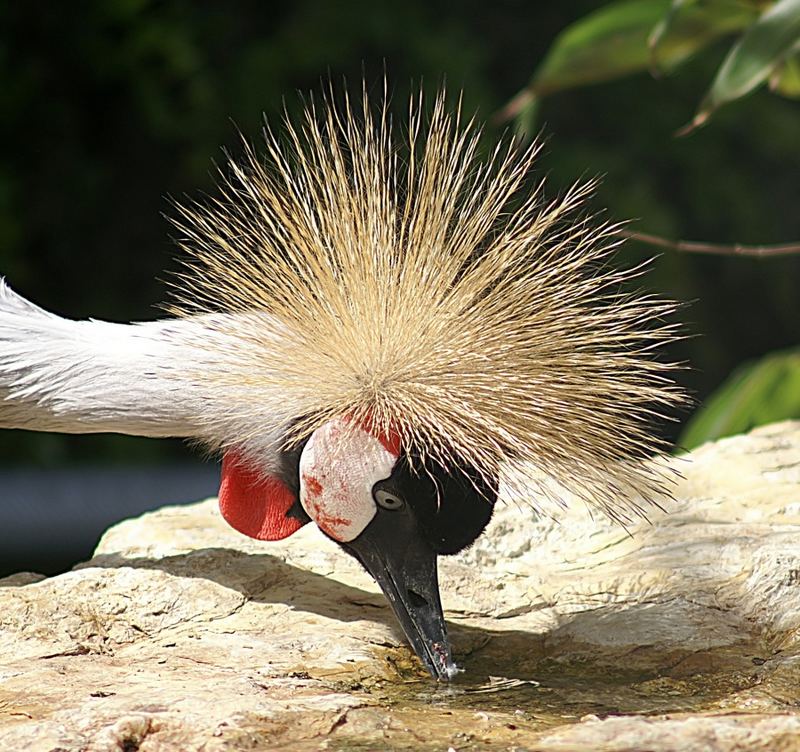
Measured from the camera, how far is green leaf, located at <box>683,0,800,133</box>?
6.38ft

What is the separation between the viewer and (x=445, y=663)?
4.27ft

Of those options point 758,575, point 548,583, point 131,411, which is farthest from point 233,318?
point 758,575

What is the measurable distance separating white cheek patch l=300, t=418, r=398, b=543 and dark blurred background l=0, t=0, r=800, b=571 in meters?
1.62

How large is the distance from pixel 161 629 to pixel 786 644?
2.19 ft

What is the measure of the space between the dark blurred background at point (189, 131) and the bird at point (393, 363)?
143cm

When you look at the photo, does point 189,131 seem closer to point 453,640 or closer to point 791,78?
point 791,78

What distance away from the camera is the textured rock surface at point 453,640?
1075 millimetres

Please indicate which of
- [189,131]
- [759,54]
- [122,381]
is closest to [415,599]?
[122,381]

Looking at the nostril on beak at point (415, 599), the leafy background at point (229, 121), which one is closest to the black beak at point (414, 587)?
the nostril on beak at point (415, 599)

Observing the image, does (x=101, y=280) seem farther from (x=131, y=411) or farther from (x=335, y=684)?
(x=335, y=684)

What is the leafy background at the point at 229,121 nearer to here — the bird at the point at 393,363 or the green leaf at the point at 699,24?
the green leaf at the point at 699,24

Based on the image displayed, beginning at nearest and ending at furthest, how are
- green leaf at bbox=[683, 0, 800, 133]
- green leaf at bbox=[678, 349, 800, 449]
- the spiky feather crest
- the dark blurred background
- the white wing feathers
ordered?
the spiky feather crest, the white wing feathers, green leaf at bbox=[683, 0, 800, 133], green leaf at bbox=[678, 349, 800, 449], the dark blurred background

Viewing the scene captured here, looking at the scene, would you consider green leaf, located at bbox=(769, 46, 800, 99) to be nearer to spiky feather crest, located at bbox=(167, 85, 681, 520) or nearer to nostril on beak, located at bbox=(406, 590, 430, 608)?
spiky feather crest, located at bbox=(167, 85, 681, 520)

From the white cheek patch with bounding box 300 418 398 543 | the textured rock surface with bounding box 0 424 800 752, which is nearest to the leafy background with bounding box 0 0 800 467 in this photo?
the textured rock surface with bounding box 0 424 800 752
